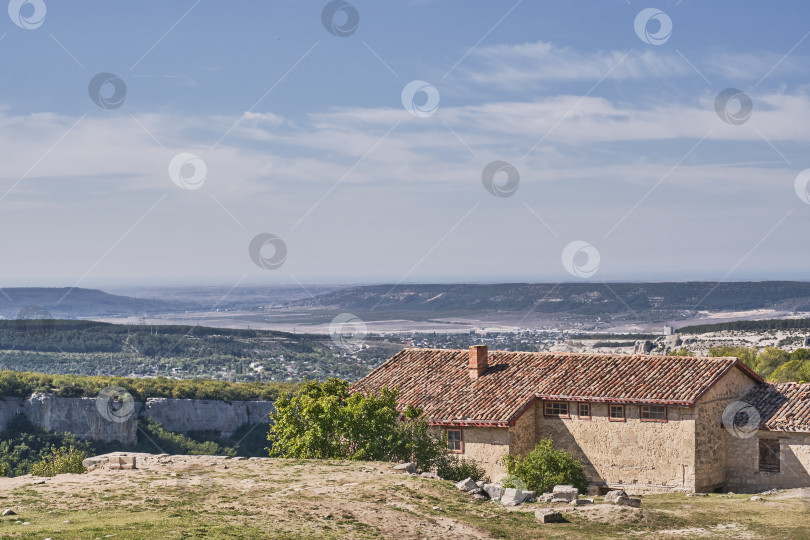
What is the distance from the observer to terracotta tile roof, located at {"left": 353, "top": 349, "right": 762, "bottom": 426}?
3597cm

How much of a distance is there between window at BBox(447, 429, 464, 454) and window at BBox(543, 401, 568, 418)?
3.65 m

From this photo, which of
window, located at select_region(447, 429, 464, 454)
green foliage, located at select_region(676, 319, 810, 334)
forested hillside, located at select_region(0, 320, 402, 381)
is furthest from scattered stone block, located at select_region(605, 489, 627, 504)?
green foliage, located at select_region(676, 319, 810, 334)

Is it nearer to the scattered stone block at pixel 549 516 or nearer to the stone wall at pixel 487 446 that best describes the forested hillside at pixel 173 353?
the stone wall at pixel 487 446

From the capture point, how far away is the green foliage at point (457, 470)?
32.8 meters

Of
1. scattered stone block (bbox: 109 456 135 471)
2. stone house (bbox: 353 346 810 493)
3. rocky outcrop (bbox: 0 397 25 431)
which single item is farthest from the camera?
rocky outcrop (bbox: 0 397 25 431)

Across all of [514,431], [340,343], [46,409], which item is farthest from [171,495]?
[340,343]

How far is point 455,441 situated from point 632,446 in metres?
6.75

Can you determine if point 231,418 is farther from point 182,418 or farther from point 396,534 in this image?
point 396,534

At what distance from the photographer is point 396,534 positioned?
68.5 feet

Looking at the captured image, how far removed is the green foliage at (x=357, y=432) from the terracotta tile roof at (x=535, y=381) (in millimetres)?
2896

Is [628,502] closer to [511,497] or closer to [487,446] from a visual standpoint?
[511,497]

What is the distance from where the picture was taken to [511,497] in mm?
25297

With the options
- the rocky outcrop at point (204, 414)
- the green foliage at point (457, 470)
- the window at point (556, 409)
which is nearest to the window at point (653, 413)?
the window at point (556, 409)

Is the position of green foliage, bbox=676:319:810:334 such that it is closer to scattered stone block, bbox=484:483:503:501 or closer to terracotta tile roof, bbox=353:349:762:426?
terracotta tile roof, bbox=353:349:762:426
